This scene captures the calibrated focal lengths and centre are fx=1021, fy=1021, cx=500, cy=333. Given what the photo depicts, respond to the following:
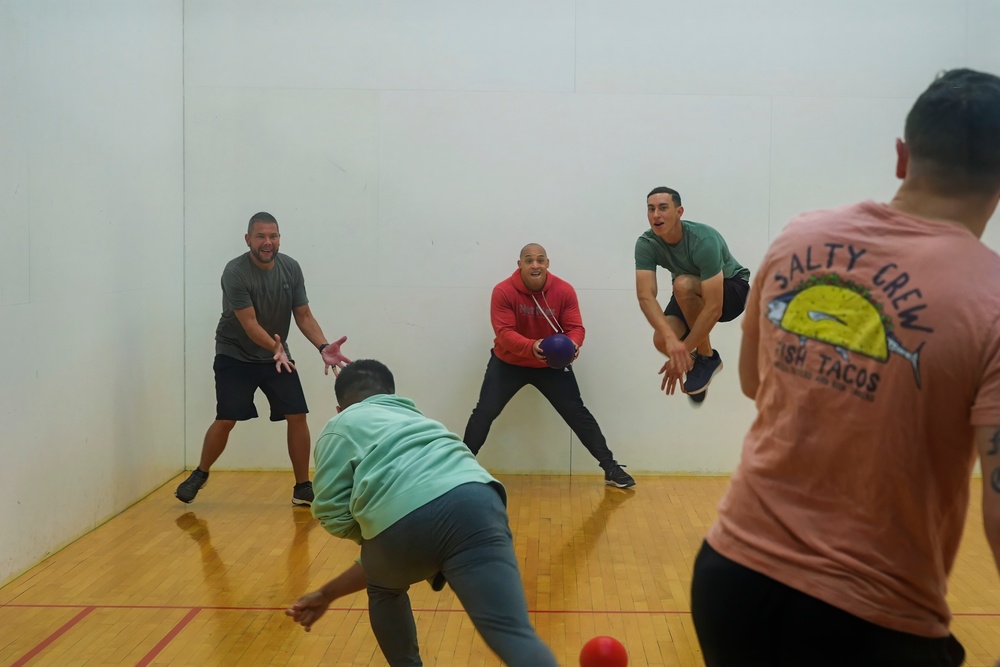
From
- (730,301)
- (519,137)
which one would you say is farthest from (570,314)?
(730,301)

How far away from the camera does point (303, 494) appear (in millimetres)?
5633

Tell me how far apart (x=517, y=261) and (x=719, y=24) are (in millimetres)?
1914

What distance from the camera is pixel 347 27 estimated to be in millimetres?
6336

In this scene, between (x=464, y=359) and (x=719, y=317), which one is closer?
(x=719, y=317)

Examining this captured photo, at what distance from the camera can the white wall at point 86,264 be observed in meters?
4.34

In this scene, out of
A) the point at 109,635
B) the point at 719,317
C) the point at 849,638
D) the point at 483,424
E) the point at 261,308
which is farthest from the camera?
the point at 483,424

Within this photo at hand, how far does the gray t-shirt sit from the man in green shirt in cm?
195

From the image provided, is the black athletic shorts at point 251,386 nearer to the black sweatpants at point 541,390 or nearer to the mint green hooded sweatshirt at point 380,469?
the black sweatpants at point 541,390

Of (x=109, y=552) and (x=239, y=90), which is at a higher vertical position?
(x=239, y=90)

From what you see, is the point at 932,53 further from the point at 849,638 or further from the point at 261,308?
the point at 849,638

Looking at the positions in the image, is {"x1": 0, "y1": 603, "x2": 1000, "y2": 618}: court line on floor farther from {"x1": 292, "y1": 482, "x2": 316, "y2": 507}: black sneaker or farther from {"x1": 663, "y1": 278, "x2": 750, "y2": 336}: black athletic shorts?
{"x1": 292, "y1": 482, "x2": 316, "y2": 507}: black sneaker

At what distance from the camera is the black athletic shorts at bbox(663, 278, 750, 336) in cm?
493

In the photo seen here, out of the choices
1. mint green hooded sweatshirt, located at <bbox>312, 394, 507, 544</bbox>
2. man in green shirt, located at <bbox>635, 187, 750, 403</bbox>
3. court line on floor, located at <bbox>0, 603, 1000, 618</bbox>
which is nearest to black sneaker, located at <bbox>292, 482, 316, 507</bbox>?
court line on floor, located at <bbox>0, 603, 1000, 618</bbox>

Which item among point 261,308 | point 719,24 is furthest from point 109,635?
point 719,24
